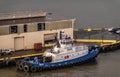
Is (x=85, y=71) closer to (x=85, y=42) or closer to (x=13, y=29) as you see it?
(x=85, y=42)

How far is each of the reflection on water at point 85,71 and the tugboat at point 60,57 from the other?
26.1 inches

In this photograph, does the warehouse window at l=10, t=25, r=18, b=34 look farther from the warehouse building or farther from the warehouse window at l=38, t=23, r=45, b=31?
the warehouse window at l=38, t=23, r=45, b=31

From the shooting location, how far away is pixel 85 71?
166ft

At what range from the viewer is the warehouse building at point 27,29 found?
54.6m

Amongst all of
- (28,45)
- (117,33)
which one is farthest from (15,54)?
(117,33)

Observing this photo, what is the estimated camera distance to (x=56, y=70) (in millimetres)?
50500

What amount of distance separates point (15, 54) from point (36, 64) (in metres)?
5.08

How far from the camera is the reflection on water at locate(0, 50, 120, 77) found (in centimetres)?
4906

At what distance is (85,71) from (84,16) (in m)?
38.5

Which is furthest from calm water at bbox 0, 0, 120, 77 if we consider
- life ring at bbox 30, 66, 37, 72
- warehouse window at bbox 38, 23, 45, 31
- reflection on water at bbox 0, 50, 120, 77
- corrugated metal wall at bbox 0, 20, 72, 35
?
warehouse window at bbox 38, 23, 45, 31

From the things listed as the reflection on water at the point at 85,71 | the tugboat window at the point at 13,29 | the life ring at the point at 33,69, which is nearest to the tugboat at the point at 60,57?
the life ring at the point at 33,69

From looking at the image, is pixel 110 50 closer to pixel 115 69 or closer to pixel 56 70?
pixel 115 69

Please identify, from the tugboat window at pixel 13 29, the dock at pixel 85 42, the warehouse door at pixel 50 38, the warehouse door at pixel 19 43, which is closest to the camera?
the dock at pixel 85 42

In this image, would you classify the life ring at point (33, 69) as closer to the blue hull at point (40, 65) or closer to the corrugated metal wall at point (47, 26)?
the blue hull at point (40, 65)
